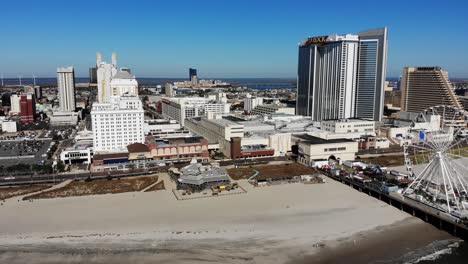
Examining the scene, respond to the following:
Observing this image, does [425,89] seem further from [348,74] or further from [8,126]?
[8,126]

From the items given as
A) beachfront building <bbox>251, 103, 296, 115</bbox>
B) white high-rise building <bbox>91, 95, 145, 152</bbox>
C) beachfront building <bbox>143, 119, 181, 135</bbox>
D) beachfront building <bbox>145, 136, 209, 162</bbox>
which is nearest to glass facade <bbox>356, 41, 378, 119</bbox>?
beachfront building <bbox>251, 103, 296, 115</bbox>

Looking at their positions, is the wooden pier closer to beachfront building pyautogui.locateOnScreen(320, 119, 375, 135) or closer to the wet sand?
the wet sand

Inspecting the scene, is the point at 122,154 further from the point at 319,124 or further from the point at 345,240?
the point at 319,124

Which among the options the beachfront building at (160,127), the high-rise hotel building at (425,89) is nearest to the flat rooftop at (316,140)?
the beachfront building at (160,127)

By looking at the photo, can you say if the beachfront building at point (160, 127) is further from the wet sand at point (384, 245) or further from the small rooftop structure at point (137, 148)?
the wet sand at point (384, 245)

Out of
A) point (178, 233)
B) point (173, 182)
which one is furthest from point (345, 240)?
point (173, 182)

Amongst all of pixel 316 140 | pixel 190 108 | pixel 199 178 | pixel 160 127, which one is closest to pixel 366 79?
pixel 316 140
